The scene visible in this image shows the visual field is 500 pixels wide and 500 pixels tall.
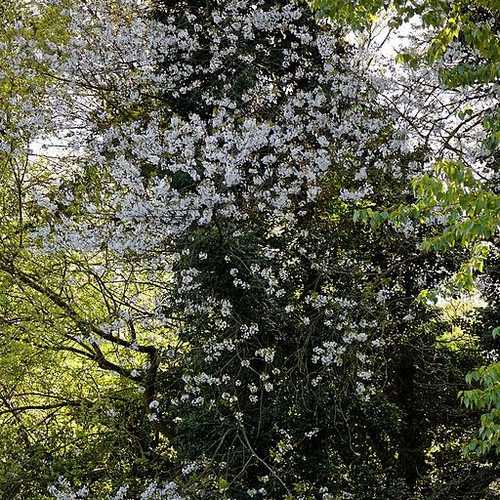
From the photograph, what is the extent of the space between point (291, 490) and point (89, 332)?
7.40ft

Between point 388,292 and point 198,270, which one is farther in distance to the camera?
point 388,292

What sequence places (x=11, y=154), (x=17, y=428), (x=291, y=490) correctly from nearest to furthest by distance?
(x=291, y=490) → (x=11, y=154) → (x=17, y=428)

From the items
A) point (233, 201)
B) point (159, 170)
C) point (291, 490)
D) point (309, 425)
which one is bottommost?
point (291, 490)

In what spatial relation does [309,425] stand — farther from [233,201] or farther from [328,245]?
[233,201]

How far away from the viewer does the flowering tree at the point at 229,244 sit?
21.1ft

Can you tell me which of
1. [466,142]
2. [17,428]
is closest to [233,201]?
[466,142]

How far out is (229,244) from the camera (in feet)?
20.8

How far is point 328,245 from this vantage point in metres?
7.09

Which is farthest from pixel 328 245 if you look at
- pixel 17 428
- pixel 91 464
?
pixel 17 428

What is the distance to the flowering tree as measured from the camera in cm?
642

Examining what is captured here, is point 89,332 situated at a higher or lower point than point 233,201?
lower

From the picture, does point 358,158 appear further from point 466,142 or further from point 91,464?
point 91,464

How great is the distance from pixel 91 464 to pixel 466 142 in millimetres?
4647

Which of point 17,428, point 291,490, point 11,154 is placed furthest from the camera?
point 17,428
